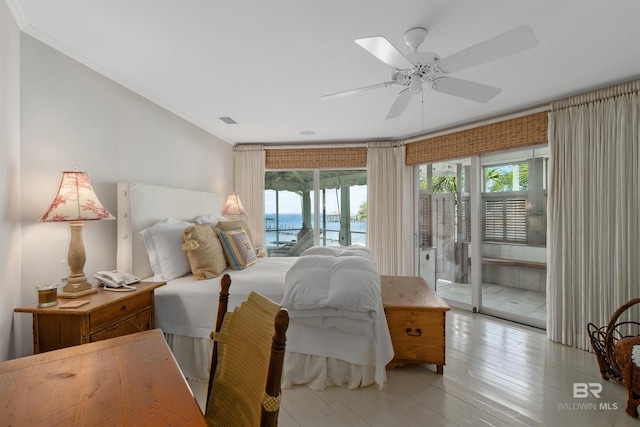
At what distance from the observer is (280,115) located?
324cm

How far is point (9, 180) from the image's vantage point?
1579 millimetres

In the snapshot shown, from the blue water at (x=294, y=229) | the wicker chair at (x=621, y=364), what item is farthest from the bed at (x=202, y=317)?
the blue water at (x=294, y=229)

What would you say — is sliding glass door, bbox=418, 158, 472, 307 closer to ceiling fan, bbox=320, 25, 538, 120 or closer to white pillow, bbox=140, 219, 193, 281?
ceiling fan, bbox=320, 25, 538, 120

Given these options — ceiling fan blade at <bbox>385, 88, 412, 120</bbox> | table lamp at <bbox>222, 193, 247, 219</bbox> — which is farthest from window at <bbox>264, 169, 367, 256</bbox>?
ceiling fan blade at <bbox>385, 88, 412, 120</bbox>

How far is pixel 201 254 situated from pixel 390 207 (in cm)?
280

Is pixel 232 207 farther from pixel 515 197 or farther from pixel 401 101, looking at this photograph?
pixel 515 197

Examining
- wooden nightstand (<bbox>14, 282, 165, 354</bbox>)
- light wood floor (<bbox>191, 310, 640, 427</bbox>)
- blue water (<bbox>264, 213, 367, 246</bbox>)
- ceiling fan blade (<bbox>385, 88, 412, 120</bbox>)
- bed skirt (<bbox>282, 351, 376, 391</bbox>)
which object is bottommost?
light wood floor (<bbox>191, 310, 640, 427</bbox>)

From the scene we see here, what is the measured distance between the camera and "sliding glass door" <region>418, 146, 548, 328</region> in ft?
10.6

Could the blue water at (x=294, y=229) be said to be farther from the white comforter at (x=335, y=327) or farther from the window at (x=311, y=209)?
the white comforter at (x=335, y=327)

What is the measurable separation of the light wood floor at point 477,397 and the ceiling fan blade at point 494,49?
2.09 metres

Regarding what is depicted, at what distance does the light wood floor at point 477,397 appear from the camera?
5.75 ft

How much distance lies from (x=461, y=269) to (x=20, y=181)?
4.40 m

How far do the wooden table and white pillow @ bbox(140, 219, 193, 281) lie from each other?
4.42 feet

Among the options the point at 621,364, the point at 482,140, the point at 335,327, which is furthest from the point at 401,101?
the point at 621,364
